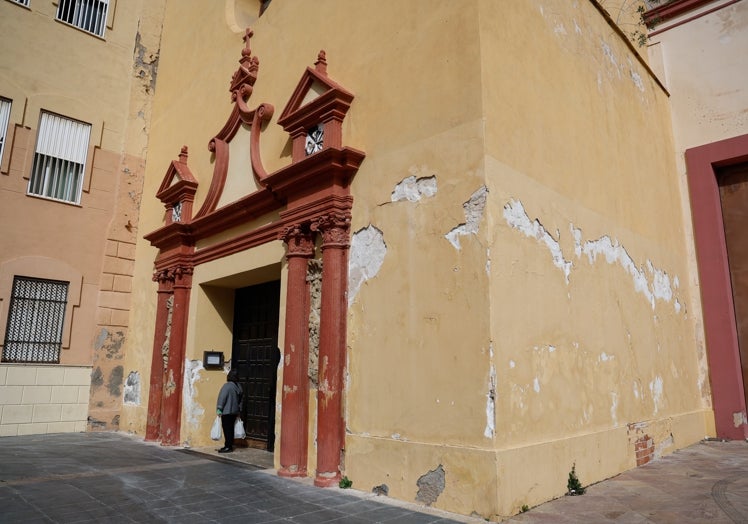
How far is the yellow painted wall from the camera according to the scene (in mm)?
5047

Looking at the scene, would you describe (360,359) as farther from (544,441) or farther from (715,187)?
(715,187)

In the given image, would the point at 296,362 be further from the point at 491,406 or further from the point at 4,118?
the point at 4,118

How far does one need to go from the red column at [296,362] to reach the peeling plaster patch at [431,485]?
1.80 metres

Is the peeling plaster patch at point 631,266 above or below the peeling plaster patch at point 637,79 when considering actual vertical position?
below

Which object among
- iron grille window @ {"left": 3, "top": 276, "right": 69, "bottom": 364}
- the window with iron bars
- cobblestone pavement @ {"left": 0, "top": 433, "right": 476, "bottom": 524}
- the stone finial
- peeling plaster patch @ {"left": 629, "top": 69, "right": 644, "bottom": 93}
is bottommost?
cobblestone pavement @ {"left": 0, "top": 433, "right": 476, "bottom": 524}

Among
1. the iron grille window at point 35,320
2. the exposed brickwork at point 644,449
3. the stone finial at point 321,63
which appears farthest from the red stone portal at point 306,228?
the exposed brickwork at point 644,449

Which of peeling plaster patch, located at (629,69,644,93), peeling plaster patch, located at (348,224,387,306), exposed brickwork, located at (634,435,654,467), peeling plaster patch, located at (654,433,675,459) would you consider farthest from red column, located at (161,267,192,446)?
peeling plaster patch, located at (629,69,644,93)

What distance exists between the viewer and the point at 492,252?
5.07 m

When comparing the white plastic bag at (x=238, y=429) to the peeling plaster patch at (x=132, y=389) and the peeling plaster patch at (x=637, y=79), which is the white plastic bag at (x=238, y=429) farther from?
the peeling plaster patch at (x=637, y=79)

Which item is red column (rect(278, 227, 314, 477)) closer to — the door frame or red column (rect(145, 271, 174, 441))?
red column (rect(145, 271, 174, 441))

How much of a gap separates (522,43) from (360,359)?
3.88m

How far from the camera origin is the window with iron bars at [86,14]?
1178 centimetres

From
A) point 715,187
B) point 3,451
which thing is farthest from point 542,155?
point 3,451

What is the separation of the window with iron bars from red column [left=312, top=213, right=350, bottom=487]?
908 cm
